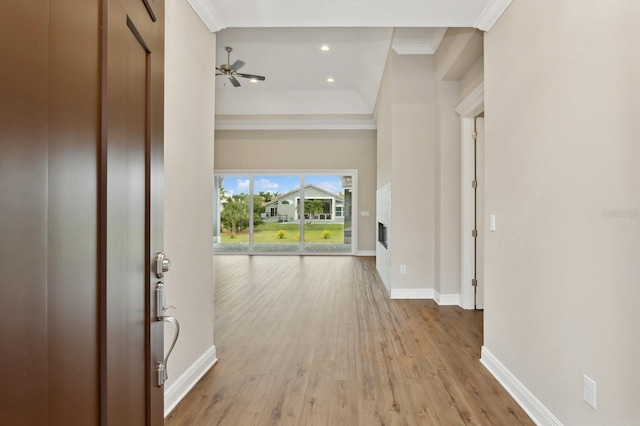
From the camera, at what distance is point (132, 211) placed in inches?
33.7

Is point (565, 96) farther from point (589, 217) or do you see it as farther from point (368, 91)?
point (368, 91)

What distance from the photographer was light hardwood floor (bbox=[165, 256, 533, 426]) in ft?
6.55

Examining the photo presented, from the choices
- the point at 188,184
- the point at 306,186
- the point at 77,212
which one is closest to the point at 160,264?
the point at 77,212

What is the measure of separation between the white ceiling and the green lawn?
8.67 feet

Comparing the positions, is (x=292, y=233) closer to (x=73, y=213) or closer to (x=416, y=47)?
(x=416, y=47)

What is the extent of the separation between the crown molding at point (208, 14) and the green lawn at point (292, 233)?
21.8 feet

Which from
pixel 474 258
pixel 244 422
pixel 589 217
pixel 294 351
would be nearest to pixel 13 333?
pixel 244 422

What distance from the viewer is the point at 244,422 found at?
1.92 metres

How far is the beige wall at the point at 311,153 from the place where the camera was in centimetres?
879

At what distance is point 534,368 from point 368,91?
20.1 feet

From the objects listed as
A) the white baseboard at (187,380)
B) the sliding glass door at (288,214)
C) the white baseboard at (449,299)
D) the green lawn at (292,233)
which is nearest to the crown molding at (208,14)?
the white baseboard at (187,380)

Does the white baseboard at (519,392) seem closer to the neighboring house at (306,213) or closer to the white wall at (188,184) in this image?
the white wall at (188,184)

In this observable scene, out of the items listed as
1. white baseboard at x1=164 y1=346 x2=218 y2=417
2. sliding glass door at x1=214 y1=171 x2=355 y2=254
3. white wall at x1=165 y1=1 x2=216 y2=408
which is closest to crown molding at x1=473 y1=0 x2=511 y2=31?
white wall at x1=165 y1=1 x2=216 y2=408

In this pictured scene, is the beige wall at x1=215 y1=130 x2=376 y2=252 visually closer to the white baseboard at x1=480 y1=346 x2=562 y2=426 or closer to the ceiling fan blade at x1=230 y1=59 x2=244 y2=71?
the ceiling fan blade at x1=230 y1=59 x2=244 y2=71
